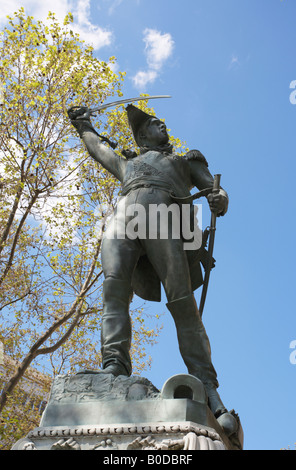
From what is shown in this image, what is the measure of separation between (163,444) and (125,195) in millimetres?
2810

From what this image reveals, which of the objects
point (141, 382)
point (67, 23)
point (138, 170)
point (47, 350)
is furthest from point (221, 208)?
point (67, 23)

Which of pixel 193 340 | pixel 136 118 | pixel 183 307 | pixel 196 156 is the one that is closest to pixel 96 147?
pixel 136 118

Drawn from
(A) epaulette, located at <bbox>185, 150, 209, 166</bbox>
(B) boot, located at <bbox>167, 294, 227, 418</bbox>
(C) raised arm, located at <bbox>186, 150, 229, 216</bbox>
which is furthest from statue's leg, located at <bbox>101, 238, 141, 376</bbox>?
(A) epaulette, located at <bbox>185, 150, 209, 166</bbox>

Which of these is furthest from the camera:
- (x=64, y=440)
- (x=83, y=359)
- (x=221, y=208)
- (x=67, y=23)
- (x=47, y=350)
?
(x=83, y=359)

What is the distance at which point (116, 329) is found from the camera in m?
5.12

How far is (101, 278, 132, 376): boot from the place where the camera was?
16.2 feet

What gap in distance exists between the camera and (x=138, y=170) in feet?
19.8

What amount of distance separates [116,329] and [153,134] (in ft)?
8.14

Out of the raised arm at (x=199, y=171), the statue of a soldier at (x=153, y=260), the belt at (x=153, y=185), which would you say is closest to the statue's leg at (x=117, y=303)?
the statue of a soldier at (x=153, y=260)

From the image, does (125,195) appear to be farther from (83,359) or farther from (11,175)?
(83,359)

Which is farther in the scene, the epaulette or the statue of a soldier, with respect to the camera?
the epaulette

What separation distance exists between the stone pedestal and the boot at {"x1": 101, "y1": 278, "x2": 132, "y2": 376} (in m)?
0.32

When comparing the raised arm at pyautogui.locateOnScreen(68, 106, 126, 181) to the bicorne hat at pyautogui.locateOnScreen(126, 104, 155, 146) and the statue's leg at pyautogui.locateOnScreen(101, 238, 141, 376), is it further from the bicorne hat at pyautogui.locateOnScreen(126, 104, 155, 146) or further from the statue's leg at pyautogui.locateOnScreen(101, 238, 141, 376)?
the statue's leg at pyautogui.locateOnScreen(101, 238, 141, 376)
